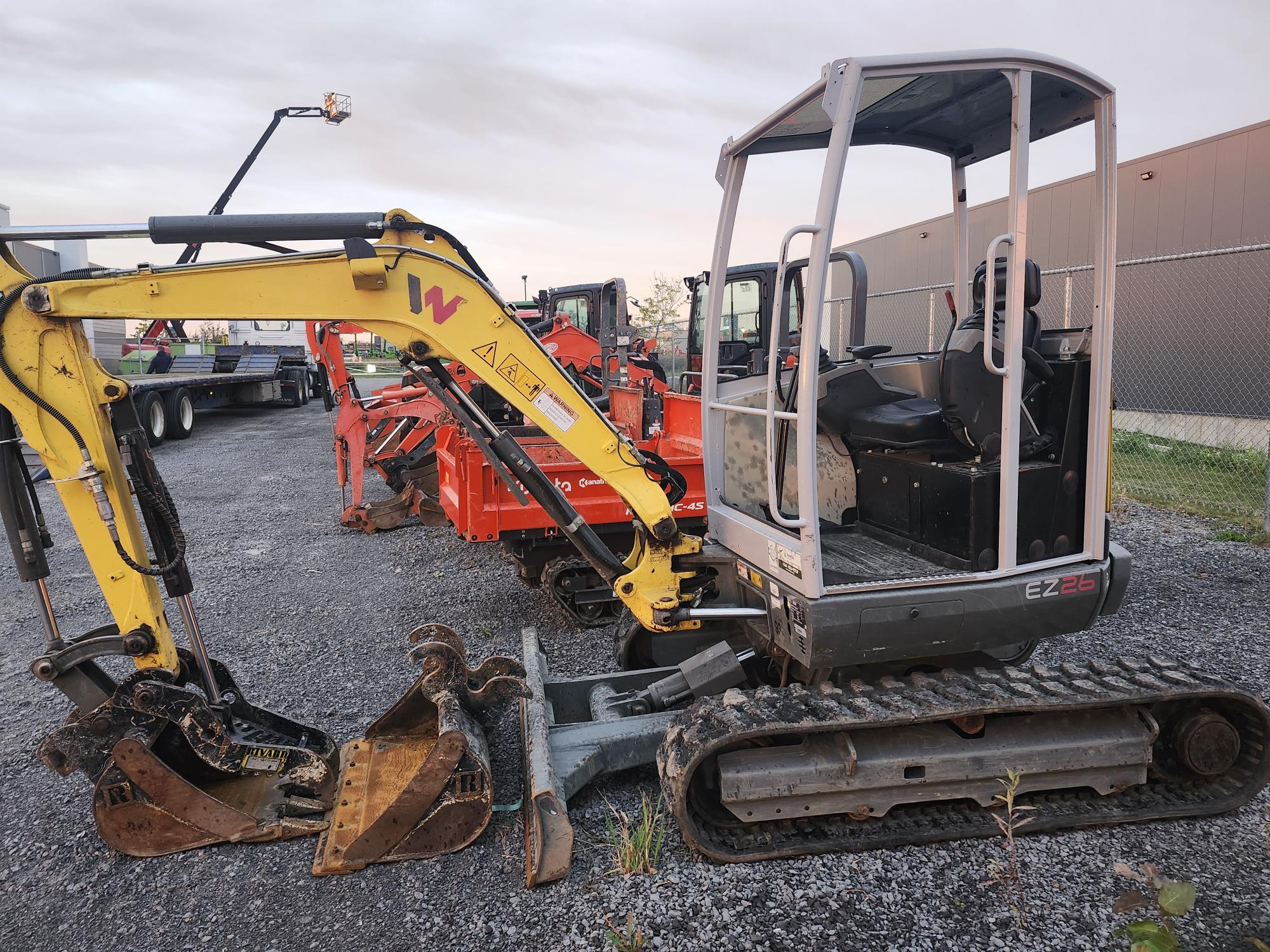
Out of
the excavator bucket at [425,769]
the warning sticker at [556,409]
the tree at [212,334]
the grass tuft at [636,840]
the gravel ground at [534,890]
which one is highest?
the tree at [212,334]

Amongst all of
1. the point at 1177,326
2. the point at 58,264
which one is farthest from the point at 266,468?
the point at 58,264

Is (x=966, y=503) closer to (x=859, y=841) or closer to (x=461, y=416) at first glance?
(x=859, y=841)

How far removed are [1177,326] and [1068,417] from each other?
10686mm

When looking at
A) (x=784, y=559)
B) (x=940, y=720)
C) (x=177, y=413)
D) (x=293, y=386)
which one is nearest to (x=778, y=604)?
(x=784, y=559)

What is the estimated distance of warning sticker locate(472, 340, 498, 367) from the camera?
339cm

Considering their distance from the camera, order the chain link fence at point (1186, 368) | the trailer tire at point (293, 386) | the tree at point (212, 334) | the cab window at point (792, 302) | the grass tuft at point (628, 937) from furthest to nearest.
Answer: the tree at point (212, 334), the trailer tire at point (293, 386), the chain link fence at point (1186, 368), the cab window at point (792, 302), the grass tuft at point (628, 937)

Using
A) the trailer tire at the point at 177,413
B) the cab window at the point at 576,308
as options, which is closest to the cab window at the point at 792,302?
the cab window at the point at 576,308

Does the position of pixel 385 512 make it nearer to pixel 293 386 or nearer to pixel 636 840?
pixel 636 840

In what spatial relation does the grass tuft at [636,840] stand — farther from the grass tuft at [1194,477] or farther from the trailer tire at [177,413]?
the trailer tire at [177,413]

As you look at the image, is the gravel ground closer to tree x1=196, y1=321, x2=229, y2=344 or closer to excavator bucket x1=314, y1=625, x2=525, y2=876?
excavator bucket x1=314, y1=625, x2=525, y2=876

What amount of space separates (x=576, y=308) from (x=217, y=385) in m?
10.3

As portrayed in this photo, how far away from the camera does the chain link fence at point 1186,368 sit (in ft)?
31.7

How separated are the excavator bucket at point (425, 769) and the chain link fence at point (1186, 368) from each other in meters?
7.51

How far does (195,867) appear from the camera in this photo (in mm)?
3049
